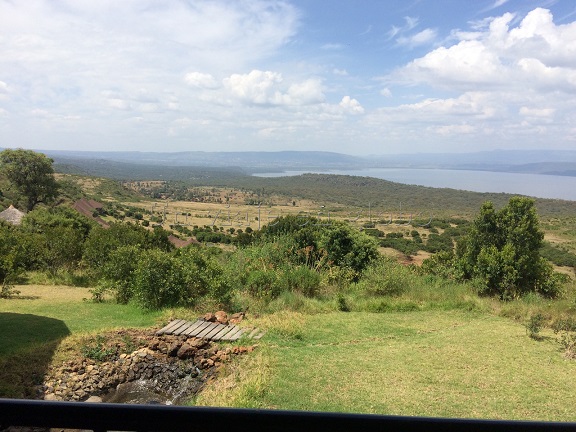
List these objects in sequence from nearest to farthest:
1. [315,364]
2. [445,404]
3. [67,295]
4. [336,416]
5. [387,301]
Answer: [336,416] < [445,404] < [315,364] < [387,301] < [67,295]

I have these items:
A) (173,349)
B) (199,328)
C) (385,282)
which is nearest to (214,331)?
(199,328)

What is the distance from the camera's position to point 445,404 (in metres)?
5.05

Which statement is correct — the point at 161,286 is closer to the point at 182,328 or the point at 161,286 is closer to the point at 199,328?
the point at 182,328

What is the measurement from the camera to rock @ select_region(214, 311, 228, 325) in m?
7.95

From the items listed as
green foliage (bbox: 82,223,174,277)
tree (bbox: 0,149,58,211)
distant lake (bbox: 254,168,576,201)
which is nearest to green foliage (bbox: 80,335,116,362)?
green foliage (bbox: 82,223,174,277)

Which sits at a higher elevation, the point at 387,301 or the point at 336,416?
the point at 336,416

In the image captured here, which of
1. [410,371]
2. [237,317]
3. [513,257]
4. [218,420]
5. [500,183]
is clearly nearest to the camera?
[218,420]

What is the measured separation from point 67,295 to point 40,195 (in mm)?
32795

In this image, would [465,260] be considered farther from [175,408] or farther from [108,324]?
[175,408]

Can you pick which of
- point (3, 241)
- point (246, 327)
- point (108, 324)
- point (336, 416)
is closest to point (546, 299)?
point (246, 327)

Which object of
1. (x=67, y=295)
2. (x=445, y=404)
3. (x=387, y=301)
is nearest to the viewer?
(x=445, y=404)

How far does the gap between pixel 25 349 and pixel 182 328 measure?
2427mm

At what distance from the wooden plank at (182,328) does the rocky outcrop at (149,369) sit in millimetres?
98

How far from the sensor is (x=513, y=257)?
10.6m
